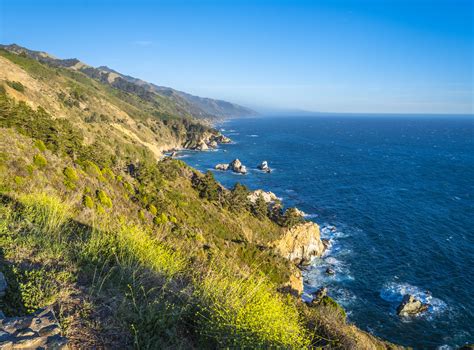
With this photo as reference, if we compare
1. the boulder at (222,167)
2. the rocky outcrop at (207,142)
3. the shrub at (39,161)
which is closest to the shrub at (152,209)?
the shrub at (39,161)

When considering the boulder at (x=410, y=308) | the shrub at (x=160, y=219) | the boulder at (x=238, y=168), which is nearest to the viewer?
the boulder at (x=410, y=308)

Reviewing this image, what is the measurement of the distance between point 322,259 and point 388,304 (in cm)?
1267

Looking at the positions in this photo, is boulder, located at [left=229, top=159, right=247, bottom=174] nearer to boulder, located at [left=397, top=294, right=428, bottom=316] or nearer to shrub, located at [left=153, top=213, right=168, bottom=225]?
shrub, located at [left=153, top=213, right=168, bottom=225]

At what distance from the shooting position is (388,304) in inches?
1425

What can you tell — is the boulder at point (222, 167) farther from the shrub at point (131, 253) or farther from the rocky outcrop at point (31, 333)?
the rocky outcrop at point (31, 333)

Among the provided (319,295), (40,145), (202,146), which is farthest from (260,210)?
(202,146)

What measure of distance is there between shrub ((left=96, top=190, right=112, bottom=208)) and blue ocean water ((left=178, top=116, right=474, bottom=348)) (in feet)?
94.9

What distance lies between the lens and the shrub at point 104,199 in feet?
99.2

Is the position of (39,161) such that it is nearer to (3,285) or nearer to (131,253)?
(131,253)

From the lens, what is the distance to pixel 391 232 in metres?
53.9

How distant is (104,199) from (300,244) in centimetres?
3163

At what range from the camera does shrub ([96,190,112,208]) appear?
30.2 meters

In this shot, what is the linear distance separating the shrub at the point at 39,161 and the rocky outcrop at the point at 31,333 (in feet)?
87.7

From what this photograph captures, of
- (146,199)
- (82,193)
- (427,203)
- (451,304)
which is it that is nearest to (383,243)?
(451,304)
